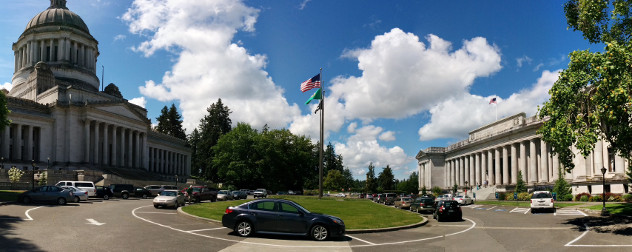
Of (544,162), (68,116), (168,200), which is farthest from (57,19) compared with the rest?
(544,162)

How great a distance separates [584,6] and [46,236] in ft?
87.5

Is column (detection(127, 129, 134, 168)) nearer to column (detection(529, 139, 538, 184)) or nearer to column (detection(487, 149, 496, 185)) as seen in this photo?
column (detection(487, 149, 496, 185))

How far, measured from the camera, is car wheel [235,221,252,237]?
59.8ft

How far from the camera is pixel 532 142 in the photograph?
72688mm

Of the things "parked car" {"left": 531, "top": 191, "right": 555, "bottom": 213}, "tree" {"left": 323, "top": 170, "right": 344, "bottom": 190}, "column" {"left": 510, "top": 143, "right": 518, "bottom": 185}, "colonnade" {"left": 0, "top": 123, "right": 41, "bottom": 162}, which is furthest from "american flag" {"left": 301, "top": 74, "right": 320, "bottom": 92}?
"tree" {"left": 323, "top": 170, "right": 344, "bottom": 190}

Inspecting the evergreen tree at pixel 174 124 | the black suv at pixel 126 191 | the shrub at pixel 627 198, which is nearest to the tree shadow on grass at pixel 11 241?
the black suv at pixel 126 191

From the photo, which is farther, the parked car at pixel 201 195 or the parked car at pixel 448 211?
the parked car at pixel 201 195

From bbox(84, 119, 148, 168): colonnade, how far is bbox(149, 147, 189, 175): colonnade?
1008cm

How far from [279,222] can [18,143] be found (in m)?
70.4

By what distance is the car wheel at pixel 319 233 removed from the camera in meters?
18.3

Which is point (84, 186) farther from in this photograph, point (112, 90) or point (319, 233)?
point (112, 90)

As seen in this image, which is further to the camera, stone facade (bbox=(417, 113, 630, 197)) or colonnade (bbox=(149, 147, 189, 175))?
colonnade (bbox=(149, 147, 189, 175))

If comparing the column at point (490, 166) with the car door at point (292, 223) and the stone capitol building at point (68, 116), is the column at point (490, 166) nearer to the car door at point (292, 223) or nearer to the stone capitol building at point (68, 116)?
the stone capitol building at point (68, 116)

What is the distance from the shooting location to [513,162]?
78250 millimetres
